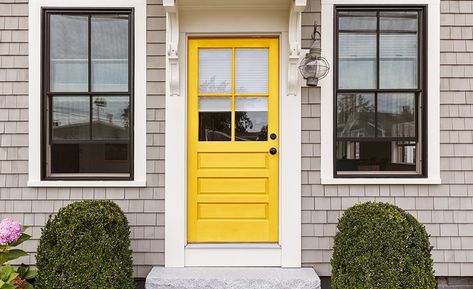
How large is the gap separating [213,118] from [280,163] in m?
0.75

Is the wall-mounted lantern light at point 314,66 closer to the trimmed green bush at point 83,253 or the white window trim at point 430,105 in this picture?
the white window trim at point 430,105

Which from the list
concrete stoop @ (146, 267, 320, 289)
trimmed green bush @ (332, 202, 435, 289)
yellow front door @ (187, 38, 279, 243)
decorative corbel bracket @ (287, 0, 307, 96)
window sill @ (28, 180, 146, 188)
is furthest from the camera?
yellow front door @ (187, 38, 279, 243)

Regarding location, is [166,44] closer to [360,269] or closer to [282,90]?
[282,90]

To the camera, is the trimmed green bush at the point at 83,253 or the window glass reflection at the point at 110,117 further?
the window glass reflection at the point at 110,117

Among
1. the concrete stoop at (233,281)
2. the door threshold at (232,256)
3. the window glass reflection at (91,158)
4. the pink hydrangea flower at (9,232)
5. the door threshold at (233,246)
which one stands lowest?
the concrete stoop at (233,281)

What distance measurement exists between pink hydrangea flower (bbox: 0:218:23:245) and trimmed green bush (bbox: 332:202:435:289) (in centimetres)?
252

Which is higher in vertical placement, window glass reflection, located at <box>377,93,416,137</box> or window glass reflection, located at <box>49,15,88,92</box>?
window glass reflection, located at <box>49,15,88,92</box>

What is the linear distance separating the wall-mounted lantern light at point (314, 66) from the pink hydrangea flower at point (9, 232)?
8.81 ft

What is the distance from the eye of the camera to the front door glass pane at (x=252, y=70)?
12.8 feet

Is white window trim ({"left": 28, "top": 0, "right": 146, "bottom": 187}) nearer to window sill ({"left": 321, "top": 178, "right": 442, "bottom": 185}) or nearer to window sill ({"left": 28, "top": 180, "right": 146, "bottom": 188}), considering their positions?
window sill ({"left": 28, "top": 180, "right": 146, "bottom": 188})

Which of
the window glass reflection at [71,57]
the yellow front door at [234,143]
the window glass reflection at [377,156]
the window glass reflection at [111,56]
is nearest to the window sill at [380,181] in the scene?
the window glass reflection at [377,156]

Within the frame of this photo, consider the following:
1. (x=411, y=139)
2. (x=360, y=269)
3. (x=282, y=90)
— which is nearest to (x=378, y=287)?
(x=360, y=269)

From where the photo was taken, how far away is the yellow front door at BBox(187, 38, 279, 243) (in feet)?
12.7

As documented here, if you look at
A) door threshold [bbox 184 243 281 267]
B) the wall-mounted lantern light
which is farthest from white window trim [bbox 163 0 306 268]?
the wall-mounted lantern light
